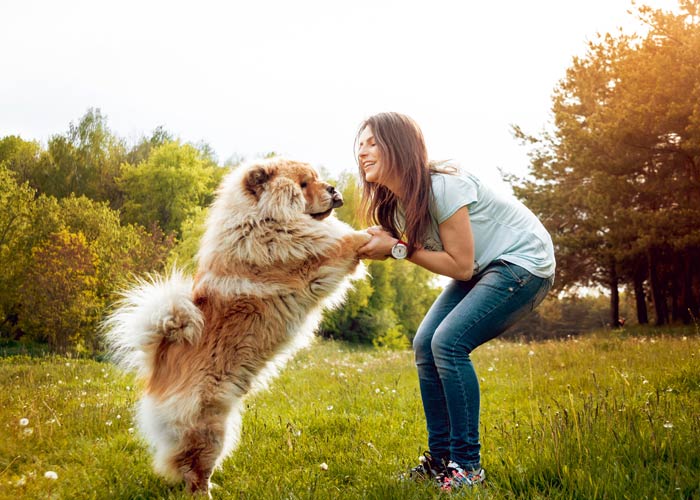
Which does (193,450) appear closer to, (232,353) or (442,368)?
(232,353)

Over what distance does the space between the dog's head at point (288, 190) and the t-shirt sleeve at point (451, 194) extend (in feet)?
2.94

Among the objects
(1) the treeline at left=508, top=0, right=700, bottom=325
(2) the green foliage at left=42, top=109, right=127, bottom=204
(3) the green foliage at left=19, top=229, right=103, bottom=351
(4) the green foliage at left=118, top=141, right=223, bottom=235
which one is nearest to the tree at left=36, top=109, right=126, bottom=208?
(2) the green foliage at left=42, top=109, right=127, bottom=204

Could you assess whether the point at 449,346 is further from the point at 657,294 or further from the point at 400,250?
the point at 657,294

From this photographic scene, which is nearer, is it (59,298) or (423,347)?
(423,347)

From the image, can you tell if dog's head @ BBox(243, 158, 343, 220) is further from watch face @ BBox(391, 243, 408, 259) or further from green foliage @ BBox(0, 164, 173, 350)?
green foliage @ BBox(0, 164, 173, 350)

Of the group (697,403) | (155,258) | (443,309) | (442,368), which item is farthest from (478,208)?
(155,258)

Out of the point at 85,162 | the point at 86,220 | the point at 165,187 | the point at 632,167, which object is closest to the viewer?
Result: the point at 632,167

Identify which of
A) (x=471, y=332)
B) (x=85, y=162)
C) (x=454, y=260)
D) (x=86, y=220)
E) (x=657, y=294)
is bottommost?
(x=657, y=294)

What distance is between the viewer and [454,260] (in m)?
3.19

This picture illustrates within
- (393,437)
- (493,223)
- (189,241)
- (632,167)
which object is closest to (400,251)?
(493,223)

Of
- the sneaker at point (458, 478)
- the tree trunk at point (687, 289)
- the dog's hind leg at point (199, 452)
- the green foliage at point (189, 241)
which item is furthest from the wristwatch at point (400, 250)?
the tree trunk at point (687, 289)

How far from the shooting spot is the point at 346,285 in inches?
148

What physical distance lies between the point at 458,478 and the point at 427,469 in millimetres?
547

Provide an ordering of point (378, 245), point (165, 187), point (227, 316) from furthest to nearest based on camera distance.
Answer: point (165, 187) → point (378, 245) → point (227, 316)
